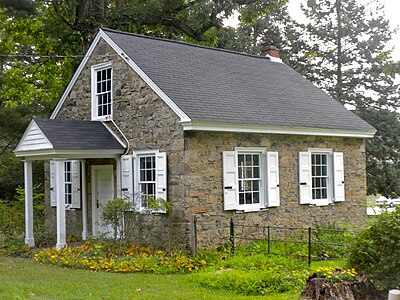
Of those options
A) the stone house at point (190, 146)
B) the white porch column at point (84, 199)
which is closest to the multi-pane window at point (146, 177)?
the stone house at point (190, 146)

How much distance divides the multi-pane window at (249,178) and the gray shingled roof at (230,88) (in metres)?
0.96

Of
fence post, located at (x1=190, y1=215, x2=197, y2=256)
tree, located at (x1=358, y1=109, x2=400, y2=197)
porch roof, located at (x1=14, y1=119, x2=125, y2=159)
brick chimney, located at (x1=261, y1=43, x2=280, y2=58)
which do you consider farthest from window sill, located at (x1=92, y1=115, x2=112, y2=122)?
tree, located at (x1=358, y1=109, x2=400, y2=197)

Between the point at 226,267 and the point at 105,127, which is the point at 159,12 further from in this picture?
the point at 226,267

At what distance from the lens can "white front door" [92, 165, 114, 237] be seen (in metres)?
15.1

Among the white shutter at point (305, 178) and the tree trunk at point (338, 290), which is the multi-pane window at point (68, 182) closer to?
the white shutter at point (305, 178)

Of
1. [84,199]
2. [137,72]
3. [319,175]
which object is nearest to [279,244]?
[319,175]

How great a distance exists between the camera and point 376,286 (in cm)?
830

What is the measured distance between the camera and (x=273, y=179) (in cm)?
1423

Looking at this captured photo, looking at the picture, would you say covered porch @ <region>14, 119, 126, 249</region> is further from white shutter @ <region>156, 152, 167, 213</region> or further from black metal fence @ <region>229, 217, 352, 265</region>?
black metal fence @ <region>229, 217, 352, 265</region>

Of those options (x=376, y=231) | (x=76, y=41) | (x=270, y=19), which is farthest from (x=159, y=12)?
(x=376, y=231)

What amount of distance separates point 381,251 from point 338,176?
24.9 feet

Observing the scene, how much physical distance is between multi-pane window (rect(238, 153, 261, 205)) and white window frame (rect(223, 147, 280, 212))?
0.08 meters

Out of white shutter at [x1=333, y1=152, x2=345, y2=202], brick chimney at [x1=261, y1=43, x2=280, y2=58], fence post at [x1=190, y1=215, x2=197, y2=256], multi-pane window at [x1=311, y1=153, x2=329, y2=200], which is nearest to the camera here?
fence post at [x1=190, y1=215, x2=197, y2=256]

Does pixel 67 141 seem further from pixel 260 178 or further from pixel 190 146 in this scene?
pixel 260 178
